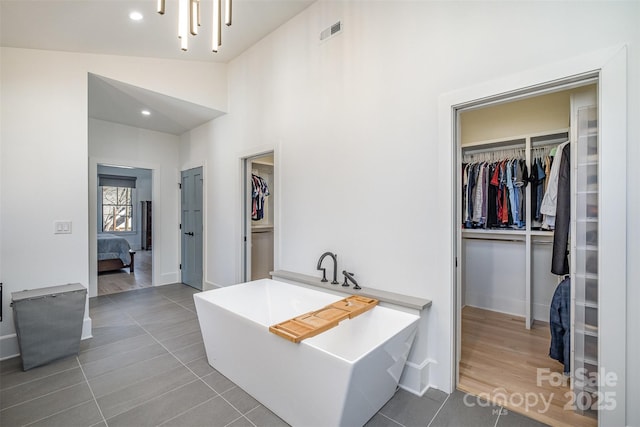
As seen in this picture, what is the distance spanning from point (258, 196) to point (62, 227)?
2.37 m

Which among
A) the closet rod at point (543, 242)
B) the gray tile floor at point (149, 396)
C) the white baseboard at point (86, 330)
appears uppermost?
the closet rod at point (543, 242)

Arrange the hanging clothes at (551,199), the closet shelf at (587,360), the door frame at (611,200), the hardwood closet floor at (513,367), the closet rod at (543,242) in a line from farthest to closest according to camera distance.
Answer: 1. the closet rod at (543,242)
2. the hanging clothes at (551,199)
3. the hardwood closet floor at (513,367)
4. the closet shelf at (587,360)
5. the door frame at (611,200)

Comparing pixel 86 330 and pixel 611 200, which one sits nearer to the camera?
pixel 611 200

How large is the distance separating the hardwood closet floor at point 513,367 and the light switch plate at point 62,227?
378 cm

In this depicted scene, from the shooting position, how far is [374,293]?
2.37m

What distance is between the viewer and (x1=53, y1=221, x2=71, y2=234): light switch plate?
9.68 feet

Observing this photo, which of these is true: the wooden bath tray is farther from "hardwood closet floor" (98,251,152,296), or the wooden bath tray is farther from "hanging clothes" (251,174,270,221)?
"hardwood closet floor" (98,251,152,296)

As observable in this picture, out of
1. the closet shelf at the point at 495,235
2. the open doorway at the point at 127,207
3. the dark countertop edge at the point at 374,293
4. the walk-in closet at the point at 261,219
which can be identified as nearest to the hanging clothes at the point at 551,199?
the closet shelf at the point at 495,235

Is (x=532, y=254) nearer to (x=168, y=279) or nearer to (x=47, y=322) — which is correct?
(x=47, y=322)

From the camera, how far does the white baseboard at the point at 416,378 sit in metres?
2.10

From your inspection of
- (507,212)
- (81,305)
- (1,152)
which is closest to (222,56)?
(1,152)

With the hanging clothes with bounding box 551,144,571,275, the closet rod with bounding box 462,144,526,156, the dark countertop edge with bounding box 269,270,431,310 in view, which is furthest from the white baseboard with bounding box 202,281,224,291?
the hanging clothes with bounding box 551,144,571,275

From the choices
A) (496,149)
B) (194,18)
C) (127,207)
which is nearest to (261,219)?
(194,18)

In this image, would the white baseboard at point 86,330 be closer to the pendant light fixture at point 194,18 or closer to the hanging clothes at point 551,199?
the pendant light fixture at point 194,18
